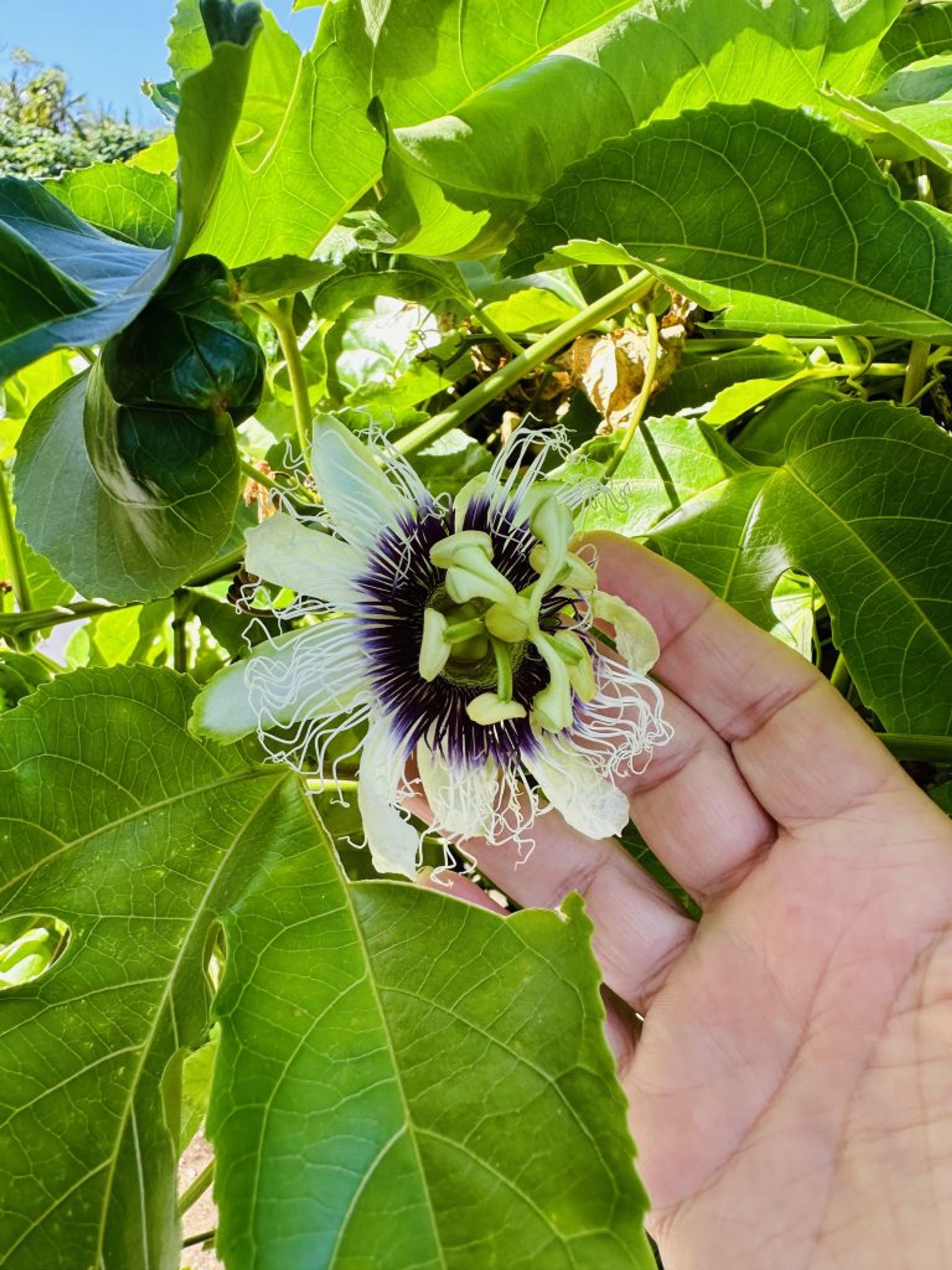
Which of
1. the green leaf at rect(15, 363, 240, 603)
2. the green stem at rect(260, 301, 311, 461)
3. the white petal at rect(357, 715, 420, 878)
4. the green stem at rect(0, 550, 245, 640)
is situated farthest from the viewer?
the green stem at rect(0, 550, 245, 640)

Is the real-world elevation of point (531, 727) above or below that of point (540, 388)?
below

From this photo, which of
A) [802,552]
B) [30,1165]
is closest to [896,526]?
[802,552]

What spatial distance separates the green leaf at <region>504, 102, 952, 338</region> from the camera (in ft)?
2.03

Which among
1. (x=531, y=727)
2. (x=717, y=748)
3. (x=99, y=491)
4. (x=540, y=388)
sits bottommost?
(x=717, y=748)

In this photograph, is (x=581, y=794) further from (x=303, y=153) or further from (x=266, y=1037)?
(x=303, y=153)

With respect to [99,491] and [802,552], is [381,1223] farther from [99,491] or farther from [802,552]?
[802,552]

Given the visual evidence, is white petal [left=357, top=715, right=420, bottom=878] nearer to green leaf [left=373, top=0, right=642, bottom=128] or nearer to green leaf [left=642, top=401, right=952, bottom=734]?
green leaf [left=642, top=401, right=952, bottom=734]

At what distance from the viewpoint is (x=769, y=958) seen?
833mm

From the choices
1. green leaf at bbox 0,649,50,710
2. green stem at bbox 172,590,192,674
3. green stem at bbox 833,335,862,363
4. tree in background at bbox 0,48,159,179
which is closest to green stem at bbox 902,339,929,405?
green stem at bbox 833,335,862,363

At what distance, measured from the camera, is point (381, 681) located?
79 cm

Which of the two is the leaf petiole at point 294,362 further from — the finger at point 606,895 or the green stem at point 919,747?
the green stem at point 919,747

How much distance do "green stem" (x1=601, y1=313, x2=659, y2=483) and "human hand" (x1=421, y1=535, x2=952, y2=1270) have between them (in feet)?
0.31

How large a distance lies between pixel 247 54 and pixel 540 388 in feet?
2.11

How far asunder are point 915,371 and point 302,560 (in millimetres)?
602
